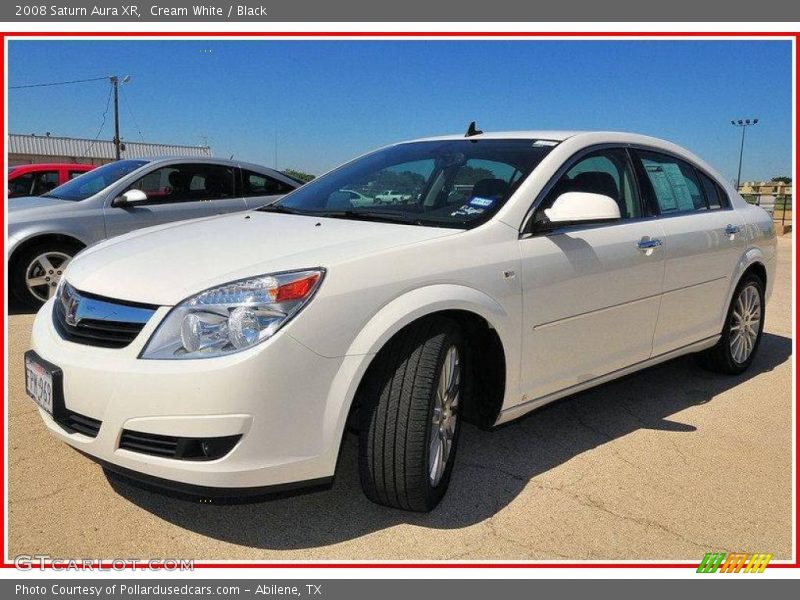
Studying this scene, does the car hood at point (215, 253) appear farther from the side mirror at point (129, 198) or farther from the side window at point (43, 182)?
the side window at point (43, 182)

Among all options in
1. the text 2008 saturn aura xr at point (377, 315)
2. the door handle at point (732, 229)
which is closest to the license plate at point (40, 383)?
the text 2008 saturn aura xr at point (377, 315)

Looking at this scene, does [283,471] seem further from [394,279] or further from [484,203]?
[484,203]

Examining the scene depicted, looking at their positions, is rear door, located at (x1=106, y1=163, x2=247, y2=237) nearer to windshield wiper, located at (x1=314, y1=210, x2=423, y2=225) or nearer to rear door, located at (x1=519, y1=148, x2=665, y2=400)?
windshield wiper, located at (x1=314, y1=210, x2=423, y2=225)

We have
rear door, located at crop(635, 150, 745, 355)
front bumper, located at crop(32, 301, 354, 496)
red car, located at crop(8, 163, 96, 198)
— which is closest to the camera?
front bumper, located at crop(32, 301, 354, 496)

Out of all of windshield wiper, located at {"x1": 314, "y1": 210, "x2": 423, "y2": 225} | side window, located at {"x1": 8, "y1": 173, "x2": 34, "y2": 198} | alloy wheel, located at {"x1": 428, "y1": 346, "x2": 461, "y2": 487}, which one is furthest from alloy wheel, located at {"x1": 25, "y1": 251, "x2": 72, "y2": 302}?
alloy wheel, located at {"x1": 428, "y1": 346, "x2": 461, "y2": 487}

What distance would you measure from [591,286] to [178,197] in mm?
5214

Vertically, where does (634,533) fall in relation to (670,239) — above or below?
below

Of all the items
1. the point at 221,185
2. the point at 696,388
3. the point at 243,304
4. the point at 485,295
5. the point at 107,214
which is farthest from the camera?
the point at 221,185

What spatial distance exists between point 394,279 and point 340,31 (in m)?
1.97

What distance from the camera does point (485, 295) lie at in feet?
9.23

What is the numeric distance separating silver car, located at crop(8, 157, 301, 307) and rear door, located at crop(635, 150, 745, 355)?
4.79m

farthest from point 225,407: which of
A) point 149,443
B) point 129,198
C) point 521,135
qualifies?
point 129,198

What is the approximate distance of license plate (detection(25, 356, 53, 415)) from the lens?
8.21ft

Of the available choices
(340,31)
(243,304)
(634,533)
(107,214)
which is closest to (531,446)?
(634,533)
